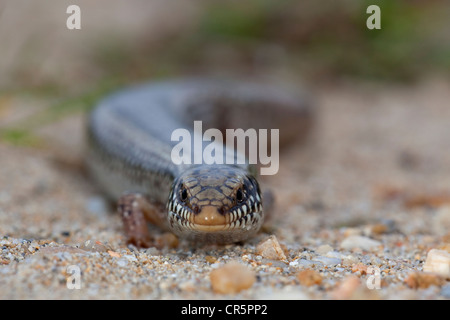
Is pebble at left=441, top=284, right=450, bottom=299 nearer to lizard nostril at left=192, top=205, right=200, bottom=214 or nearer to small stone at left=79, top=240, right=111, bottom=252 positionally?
lizard nostril at left=192, top=205, right=200, bottom=214

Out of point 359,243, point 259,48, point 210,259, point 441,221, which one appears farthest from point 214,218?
point 259,48

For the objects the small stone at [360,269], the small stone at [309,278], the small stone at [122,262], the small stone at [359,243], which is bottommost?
the small stone at [309,278]

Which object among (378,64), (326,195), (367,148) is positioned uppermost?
(378,64)

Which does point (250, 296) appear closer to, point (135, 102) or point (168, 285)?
point (168, 285)

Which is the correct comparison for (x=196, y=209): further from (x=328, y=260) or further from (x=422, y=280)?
(x=422, y=280)

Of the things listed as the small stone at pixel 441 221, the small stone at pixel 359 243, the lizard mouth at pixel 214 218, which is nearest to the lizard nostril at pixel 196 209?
the lizard mouth at pixel 214 218

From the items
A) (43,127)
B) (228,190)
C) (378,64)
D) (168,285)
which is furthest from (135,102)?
(378,64)

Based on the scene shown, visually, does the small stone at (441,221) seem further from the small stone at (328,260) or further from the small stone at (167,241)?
the small stone at (167,241)
